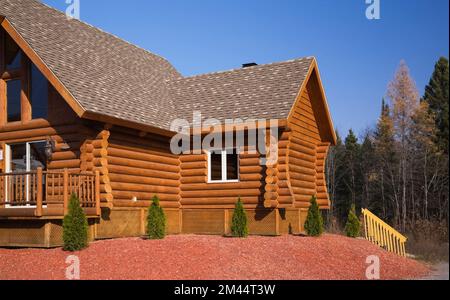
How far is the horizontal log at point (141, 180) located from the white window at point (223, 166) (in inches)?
54.3

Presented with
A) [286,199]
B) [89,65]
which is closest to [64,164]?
[89,65]

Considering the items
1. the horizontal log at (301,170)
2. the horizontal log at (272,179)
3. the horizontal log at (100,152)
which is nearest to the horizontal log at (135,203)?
the horizontal log at (100,152)

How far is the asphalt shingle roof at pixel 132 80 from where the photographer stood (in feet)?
55.3

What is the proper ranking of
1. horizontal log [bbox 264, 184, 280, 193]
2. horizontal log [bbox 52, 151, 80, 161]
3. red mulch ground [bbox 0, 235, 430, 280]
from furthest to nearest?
horizontal log [bbox 264, 184, 280, 193]
horizontal log [bbox 52, 151, 80, 161]
red mulch ground [bbox 0, 235, 430, 280]

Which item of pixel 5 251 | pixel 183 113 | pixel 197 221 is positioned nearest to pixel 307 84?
pixel 183 113

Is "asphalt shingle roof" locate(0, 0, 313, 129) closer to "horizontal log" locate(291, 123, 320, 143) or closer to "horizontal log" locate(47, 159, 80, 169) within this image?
"horizontal log" locate(291, 123, 320, 143)

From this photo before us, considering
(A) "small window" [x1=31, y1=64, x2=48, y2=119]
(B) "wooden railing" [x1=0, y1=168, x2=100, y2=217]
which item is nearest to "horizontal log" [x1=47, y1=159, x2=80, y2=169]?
(B) "wooden railing" [x1=0, y1=168, x2=100, y2=217]

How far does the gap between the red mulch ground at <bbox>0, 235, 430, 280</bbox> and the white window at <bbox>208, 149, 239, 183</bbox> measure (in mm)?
3500

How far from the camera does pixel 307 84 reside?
21578mm

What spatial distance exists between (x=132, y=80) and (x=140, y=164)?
14.2ft

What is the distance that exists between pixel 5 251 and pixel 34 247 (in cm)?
85

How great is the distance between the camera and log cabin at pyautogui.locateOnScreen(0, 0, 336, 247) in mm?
15656

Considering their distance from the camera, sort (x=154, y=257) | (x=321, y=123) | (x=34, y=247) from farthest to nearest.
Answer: (x=321, y=123) → (x=34, y=247) → (x=154, y=257)

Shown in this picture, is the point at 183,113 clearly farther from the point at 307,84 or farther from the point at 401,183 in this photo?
the point at 401,183
